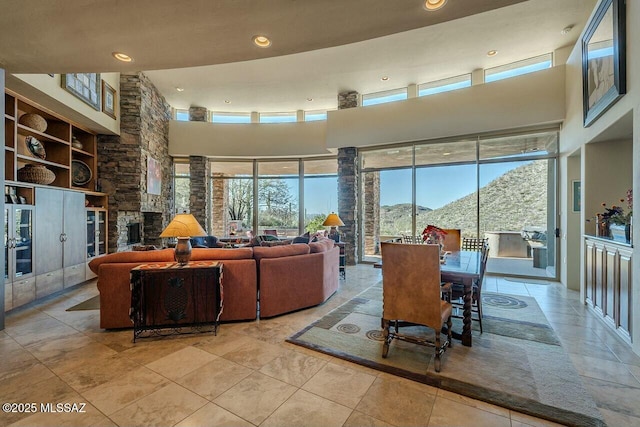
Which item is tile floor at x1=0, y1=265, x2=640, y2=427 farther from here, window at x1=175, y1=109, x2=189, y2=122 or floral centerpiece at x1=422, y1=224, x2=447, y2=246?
window at x1=175, y1=109, x2=189, y2=122

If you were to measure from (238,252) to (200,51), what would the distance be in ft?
7.39

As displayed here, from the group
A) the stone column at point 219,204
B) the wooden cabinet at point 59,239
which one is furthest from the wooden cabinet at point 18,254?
the stone column at point 219,204

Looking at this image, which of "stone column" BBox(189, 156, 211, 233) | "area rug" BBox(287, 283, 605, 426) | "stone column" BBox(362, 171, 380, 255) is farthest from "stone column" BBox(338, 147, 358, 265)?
"stone column" BBox(189, 156, 211, 233)

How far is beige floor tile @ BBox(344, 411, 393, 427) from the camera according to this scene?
1.75 metres

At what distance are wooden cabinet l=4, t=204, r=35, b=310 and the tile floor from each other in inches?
26.2

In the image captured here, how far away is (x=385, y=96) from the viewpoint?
718 cm

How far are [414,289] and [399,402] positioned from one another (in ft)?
2.85

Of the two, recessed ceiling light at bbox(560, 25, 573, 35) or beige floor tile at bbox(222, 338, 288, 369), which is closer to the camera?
beige floor tile at bbox(222, 338, 288, 369)

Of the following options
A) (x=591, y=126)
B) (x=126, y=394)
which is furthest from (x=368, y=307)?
(x=591, y=126)

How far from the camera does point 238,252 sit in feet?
11.7

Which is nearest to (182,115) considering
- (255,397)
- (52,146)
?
(52,146)

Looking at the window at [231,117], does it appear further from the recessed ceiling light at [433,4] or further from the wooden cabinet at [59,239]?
the recessed ceiling light at [433,4]

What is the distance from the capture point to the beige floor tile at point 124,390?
77.0 inches

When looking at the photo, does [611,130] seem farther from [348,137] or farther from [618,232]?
[348,137]
